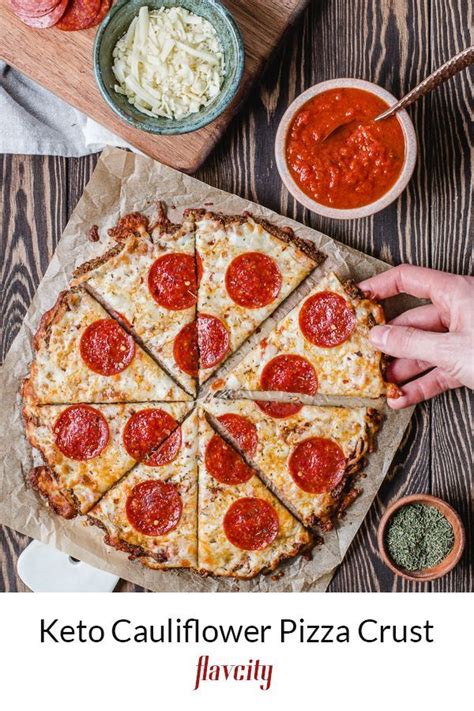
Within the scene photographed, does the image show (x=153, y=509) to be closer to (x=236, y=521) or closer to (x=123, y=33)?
(x=236, y=521)

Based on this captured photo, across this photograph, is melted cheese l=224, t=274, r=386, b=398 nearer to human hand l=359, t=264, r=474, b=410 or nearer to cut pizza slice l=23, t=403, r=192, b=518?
human hand l=359, t=264, r=474, b=410

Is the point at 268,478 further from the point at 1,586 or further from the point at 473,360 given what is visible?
the point at 1,586

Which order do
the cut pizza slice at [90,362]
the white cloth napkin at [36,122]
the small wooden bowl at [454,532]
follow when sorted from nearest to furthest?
the small wooden bowl at [454,532] < the cut pizza slice at [90,362] < the white cloth napkin at [36,122]

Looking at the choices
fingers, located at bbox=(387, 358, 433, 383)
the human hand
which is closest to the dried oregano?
the human hand

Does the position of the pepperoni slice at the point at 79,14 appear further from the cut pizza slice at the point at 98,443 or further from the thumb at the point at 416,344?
the thumb at the point at 416,344

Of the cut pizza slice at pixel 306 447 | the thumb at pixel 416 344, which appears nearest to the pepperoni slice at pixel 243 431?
the cut pizza slice at pixel 306 447

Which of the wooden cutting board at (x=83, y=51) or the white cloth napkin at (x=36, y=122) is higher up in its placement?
the wooden cutting board at (x=83, y=51)

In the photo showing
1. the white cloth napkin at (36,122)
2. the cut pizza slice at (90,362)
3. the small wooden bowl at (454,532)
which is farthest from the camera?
the white cloth napkin at (36,122)
